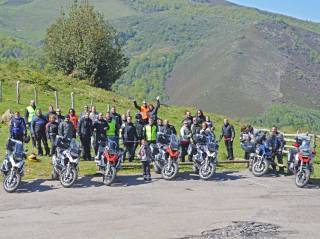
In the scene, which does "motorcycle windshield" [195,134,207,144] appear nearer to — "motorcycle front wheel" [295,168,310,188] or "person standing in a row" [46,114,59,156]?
"motorcycle front wheel" [295,168,310,188]

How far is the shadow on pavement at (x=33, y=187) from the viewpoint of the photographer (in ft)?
60.3

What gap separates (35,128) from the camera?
23.0m

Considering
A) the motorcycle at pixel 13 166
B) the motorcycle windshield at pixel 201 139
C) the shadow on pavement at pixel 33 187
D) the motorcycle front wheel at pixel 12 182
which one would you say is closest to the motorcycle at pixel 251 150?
the motorcycle windshield at pixel 201 139

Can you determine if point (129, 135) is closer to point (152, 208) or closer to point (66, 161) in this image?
point (66, 161)

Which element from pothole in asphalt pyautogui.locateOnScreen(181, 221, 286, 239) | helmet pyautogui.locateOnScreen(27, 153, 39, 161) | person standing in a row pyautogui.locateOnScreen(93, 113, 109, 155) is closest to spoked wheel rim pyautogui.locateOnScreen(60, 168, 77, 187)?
person standing in a row pyautogui.locateOnScreen(93, 113, 109, 155)

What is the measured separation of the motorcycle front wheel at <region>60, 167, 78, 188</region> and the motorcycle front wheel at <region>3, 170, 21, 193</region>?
Result: 1433 mm

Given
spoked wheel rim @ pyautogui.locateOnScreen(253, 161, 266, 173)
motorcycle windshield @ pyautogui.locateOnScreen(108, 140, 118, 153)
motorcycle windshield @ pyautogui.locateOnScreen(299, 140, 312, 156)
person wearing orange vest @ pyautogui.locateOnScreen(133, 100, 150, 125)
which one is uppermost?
person wearing orange vest @ pyautogui.locateOnScreen(133, 100, 150, 125)

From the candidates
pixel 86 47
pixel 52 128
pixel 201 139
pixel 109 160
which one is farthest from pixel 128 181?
pixel 86 47

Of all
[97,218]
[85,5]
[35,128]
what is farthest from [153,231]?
[85,5]

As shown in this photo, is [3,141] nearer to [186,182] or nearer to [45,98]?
[186,182]

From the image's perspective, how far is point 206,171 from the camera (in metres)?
21.2

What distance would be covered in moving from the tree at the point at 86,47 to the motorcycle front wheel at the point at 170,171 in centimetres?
4104

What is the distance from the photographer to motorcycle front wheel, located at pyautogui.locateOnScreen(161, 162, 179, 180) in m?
20.7

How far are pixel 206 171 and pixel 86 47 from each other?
42965 mm
